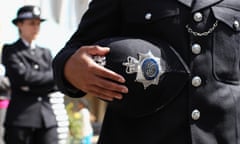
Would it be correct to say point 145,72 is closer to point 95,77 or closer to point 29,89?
point 95,77

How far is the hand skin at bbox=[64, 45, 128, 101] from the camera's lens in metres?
1.23

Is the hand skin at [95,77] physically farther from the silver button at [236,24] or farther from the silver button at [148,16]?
the silver button at [236,24]

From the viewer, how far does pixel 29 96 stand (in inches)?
182

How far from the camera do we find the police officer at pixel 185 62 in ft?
4.22

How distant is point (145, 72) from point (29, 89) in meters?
3.41

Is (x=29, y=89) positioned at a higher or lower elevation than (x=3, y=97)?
higher

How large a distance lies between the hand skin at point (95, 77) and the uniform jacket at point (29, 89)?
3249 mm

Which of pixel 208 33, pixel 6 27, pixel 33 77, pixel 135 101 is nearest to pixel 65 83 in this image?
pixel 135 101

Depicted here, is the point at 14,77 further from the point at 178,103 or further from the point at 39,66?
the point at 178,103

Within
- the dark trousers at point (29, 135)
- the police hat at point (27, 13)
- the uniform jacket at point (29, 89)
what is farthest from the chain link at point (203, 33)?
the police hat at point (27, 13)

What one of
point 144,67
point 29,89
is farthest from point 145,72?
point 29,89

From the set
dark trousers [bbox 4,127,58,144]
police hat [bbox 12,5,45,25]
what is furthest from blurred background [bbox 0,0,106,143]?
dark trousers [bbox 4,127,58,144]

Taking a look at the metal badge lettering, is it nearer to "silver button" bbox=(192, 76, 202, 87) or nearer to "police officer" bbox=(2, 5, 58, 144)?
"silver button" bbox=(192, 76, 202, 87)

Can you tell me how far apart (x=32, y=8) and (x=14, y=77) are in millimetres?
618
